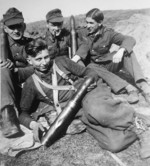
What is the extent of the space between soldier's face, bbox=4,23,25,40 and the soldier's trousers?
3044mm

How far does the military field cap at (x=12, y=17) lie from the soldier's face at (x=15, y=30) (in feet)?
0.30

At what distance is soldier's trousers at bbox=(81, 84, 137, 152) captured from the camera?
13.1 feet

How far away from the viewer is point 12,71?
5.13 m

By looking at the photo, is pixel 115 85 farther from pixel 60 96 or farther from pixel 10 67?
pixel 10 67

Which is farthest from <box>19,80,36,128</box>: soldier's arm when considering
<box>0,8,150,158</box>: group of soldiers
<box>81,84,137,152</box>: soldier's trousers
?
<box>81,84,137,152</box>: soldier's trousers

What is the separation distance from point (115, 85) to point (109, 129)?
1666mm

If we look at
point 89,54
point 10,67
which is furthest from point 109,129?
point 89,54

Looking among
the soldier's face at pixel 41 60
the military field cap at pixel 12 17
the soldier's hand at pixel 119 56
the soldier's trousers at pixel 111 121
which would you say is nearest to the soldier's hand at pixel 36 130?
the soldier's trousers at pixel 111 121

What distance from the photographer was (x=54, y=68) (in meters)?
4.83

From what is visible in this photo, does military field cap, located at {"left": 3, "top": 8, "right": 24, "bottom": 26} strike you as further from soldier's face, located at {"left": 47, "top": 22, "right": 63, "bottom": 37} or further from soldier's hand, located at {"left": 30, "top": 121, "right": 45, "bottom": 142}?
soldier's hand, located at {"left": 30, "top": 121, "right": 45, "bottom": 142}

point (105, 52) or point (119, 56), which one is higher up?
point (119, 56)

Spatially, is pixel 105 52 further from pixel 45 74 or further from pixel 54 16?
pixel 45 74

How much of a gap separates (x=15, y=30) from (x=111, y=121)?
3618 mm

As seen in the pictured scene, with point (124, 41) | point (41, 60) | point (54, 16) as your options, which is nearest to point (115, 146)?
point (41, 60)
